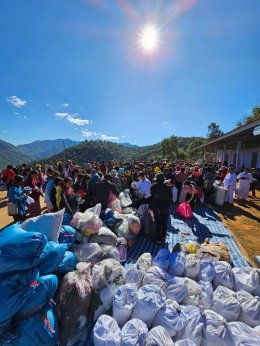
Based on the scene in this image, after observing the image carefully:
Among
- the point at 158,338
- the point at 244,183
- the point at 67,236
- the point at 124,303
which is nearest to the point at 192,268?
the point at 124,303

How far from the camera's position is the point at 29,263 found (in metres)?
2.22

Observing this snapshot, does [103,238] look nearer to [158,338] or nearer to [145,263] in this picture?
[145,263]

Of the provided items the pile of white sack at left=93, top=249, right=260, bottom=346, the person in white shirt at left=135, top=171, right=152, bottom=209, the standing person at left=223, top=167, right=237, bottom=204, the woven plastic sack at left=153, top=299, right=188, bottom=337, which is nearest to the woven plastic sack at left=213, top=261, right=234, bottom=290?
the pile of white sack at left=93, top=249, right=260, bottom=346

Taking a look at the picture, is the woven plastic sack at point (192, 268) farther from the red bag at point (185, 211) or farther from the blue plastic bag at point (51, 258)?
the red bag at point (185, 211)

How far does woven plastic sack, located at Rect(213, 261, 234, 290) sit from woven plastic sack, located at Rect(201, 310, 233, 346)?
71 centimetres

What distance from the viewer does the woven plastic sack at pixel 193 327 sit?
2.21 meters

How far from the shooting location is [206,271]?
3.12m

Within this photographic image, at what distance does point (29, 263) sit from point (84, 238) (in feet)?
4.67

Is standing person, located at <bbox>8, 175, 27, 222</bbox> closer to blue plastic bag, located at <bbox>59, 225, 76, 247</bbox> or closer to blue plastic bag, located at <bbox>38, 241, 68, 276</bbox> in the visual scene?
blue plastic bag, located at <bbox>59, 225, 76, 247</bbox>

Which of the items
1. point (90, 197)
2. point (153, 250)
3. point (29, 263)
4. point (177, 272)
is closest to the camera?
point (29, 263)

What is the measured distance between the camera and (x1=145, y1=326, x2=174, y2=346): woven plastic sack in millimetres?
2041

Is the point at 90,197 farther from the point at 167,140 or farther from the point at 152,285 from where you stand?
the point at 167,140

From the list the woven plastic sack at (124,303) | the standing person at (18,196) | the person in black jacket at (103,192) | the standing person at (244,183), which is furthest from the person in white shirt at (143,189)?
the standing person at (244,183)

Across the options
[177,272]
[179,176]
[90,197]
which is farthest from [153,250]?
[179,176]
